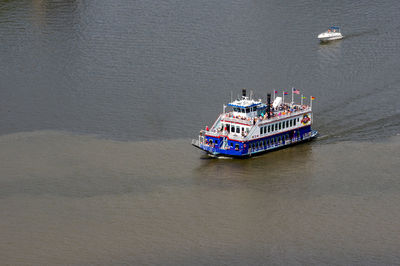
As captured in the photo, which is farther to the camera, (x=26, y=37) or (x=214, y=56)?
(x=26, y=37)

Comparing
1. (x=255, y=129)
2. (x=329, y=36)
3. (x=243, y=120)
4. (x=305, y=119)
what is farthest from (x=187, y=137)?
(x=329, y=36)

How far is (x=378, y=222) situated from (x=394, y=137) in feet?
59.2

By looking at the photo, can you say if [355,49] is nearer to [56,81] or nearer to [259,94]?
[259,94]

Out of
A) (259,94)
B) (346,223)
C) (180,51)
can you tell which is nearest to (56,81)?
(180,51)

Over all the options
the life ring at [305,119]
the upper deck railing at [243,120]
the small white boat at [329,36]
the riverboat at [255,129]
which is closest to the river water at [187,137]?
the small white boat at [329,36]

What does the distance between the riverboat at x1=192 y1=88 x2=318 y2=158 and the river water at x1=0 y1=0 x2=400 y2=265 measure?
1094mm

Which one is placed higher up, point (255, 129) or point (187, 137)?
point (255, 129)

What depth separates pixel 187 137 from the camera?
78.3m

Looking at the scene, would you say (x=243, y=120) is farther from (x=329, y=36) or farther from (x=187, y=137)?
(x=329, y=36)

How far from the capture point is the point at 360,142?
254ft

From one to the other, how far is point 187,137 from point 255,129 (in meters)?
6.75

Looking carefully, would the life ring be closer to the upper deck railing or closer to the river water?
the upper deck railing

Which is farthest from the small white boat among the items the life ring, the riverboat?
the life ring

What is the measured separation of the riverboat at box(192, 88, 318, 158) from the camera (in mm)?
74688
